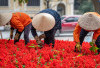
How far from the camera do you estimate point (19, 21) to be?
5.31 m

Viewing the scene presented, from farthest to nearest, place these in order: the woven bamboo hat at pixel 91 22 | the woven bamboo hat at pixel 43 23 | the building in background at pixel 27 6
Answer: the building in background at pixel 27 6
the woven bamboo hat at pixel 43 23
the woven bamboo hat at pixel 91 22

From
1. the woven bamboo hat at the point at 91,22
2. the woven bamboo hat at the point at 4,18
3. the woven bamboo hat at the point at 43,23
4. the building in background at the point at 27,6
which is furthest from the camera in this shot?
the building in background at the point at 27,6

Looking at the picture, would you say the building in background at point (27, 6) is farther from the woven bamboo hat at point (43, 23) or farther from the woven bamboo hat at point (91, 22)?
the woven bamboo hat at point (91, 22)

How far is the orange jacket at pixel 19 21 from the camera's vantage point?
205 inches

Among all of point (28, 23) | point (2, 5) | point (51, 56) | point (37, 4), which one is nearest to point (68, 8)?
point (37, 4)

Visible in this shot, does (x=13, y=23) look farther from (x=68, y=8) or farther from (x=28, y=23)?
(x=68, y=8)

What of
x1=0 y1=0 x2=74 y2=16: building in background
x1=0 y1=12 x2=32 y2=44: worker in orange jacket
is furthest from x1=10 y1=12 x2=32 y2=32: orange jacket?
x1=0 y1=0 x2=74 y2=16: building in background

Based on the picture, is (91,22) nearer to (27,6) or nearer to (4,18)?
(4,18)

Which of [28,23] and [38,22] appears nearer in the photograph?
[38,22]

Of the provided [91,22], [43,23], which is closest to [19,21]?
[43,23]

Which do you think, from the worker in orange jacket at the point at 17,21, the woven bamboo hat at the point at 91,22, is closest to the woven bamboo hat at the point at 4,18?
the worker in orange jacket at the point at 17,21

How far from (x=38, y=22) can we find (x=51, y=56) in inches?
37.7

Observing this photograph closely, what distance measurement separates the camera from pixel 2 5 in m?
23.7

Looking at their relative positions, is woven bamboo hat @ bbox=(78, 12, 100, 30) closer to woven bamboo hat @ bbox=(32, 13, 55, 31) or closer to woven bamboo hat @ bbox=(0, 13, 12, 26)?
woven bamboo hat @ bbox=(32, 13, 55, 31)
